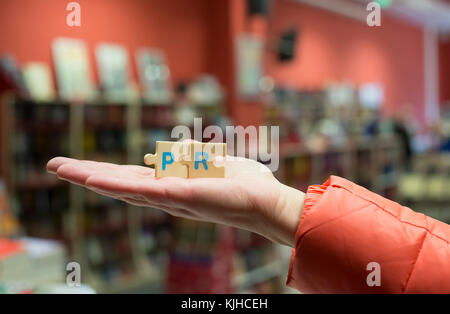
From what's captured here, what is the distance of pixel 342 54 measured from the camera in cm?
839

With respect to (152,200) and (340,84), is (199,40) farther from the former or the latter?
(152,200)

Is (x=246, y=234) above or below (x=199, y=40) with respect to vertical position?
below

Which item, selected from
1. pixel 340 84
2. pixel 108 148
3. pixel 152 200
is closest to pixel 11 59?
pixel 108 148

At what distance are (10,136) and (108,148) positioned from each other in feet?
2.69

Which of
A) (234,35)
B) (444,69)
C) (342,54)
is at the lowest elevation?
(234,35)

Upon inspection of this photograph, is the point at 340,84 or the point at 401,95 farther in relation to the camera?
the point at 401,95

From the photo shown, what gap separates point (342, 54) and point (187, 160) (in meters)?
8.18

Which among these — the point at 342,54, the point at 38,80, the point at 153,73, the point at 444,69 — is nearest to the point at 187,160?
the point at 38,80

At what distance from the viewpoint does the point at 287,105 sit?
6840mm

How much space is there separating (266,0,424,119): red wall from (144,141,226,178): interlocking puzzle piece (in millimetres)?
5983

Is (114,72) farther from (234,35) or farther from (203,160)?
(203,160)

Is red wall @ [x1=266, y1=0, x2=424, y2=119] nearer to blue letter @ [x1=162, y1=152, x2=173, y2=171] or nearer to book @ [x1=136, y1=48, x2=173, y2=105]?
book @ [x1=136, y1=48, x2=173, y2=105]

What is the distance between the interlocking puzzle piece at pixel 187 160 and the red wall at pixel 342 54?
5983mm

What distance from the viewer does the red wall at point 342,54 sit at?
7.11 metres
